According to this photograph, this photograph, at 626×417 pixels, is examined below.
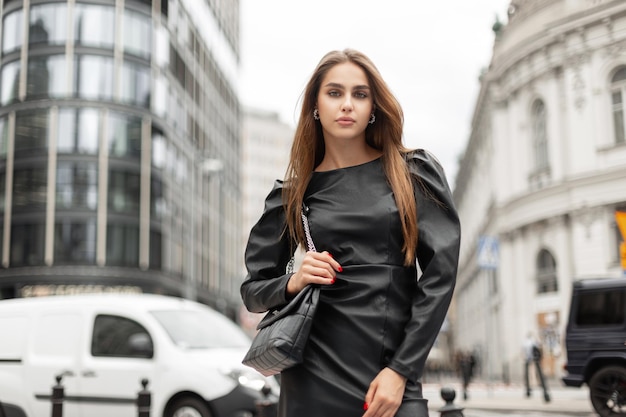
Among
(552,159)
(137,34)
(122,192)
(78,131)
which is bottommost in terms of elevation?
(552,159)

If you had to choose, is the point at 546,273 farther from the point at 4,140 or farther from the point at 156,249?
the point at 4,140

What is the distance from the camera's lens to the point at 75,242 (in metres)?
47.0

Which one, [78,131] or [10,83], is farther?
[78,131]

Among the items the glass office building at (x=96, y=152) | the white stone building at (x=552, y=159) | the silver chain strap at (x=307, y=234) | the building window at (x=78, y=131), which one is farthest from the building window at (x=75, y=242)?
the silver chain strap at (x=307, y=234)

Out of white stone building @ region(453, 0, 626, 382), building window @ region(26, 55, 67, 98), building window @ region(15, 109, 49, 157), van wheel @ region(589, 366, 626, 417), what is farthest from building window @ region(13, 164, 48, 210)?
van wheel @ region(589, 366, 626, 417)

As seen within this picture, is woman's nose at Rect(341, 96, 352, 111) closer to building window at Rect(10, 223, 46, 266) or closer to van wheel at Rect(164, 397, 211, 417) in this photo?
van wheel at Rect(164, 397, 211, 417)

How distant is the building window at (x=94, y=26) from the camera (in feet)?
158

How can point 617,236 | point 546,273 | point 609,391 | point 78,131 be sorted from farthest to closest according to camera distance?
1. point 78,131
2. point 546,273
3. point 617,236
4. point 609,391

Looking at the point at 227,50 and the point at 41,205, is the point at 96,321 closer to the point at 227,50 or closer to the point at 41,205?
the point at 41,205

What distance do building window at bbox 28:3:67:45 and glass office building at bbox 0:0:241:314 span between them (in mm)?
53

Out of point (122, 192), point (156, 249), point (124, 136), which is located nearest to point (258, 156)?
point (156, 249)

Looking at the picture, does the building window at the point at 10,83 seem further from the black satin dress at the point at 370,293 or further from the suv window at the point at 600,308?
the black satin dress at the point at 370,293

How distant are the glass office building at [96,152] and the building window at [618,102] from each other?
57.3 feet

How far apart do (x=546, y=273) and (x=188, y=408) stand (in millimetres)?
31514
